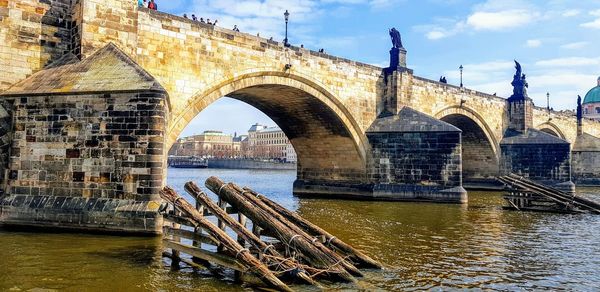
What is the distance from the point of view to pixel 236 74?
18344 mm

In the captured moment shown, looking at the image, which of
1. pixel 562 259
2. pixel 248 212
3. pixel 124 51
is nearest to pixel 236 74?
pixel 124 51

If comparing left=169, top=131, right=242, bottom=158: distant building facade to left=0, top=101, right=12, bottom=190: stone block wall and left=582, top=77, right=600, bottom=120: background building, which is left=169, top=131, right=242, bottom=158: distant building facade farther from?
left=0, top=101, right=12, bottom=190: stone block wall

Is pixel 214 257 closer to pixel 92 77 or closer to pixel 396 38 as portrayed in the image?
pixel 92 77

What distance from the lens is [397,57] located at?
26.2 m

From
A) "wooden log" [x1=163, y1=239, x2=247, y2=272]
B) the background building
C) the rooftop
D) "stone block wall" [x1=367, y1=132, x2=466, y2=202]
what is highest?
the background building

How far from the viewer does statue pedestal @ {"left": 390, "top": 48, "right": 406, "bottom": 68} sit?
26188 millimetres

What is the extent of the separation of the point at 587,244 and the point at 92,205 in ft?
40.7

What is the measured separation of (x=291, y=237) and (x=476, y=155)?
31.7 metres

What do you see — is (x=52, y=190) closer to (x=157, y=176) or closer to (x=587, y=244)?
(x=157, y=176)

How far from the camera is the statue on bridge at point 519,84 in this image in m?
37.1

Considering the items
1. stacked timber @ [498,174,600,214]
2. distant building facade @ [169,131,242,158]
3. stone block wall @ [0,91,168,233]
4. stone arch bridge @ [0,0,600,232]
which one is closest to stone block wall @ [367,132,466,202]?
stone arch bridge @ [0,0,600,232]

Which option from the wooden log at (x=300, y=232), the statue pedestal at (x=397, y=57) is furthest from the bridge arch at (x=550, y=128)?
the wooden log at (x=300, y=232)

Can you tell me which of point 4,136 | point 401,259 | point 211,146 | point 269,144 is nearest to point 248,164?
point 269,144

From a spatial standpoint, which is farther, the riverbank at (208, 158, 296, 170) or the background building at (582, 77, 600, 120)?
the riverbank at (208, 158, 296, 170)
